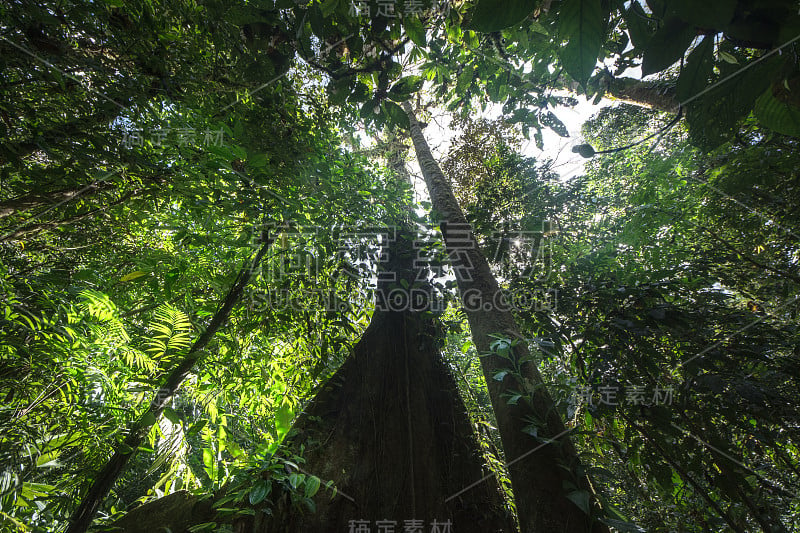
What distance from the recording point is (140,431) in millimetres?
1465

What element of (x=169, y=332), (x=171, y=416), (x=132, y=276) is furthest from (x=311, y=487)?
(x=132, y=276)

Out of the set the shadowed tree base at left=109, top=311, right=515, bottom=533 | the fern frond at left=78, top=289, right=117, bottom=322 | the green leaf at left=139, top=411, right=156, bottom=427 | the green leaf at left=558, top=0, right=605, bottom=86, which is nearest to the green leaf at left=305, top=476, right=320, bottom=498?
the shadowed tree base at left=109, top=311, right=515, bottom=533

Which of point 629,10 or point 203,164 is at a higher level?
point 203,164

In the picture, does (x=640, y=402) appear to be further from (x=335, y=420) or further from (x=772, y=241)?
(x=772, y=241)

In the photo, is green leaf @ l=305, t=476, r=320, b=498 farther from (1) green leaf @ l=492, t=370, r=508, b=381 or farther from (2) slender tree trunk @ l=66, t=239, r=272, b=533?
(1) green leaf @ l=492, t=370, r=508, b=381

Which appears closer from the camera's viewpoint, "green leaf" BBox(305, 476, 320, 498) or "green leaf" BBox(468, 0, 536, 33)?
"green leaf" BBox(468, 0, 536, 33)

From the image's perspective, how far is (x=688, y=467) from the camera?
139 cm

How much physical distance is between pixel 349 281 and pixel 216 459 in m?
1.44

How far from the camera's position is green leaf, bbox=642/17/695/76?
62 centimetres

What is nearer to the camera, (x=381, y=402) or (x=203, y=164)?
(x=203, y=164)

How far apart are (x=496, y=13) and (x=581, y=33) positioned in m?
0.20

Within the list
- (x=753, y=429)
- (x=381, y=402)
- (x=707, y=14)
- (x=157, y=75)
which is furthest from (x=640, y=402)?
(x=157, y=75)

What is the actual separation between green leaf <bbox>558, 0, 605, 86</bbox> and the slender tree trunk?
6.97 feet

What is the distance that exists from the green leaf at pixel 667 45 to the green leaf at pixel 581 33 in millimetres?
103
